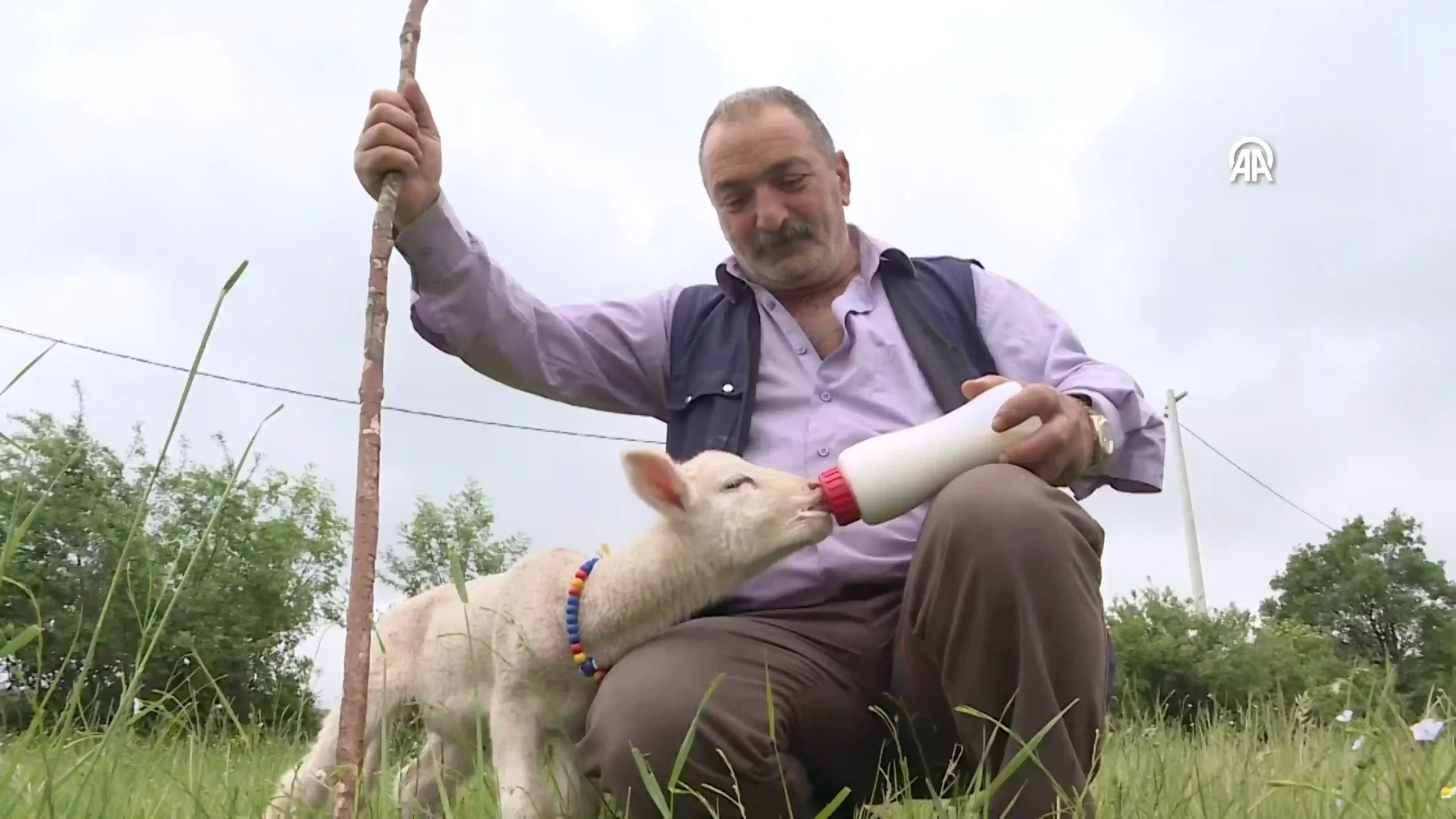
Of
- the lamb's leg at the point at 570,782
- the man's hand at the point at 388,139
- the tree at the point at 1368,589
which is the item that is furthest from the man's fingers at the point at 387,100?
the tree at the point at 1368,589

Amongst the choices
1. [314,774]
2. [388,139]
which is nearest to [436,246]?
[388,139]

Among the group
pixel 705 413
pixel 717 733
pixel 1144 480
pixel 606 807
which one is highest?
pixel 705 413

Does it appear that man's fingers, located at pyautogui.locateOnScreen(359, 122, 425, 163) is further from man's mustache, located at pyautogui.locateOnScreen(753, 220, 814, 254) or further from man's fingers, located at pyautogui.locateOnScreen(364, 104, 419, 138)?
man's mustache, located at pyautogui.locateOnScreen(753, 220, 814, 254)

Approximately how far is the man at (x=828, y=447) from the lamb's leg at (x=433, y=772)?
729 millimetres

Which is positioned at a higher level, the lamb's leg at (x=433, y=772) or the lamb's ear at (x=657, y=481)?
the lamb's ear at (x=657, y=481)

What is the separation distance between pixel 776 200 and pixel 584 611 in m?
1.29

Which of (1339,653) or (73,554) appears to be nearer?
(73,554)

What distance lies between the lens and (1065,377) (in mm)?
2969

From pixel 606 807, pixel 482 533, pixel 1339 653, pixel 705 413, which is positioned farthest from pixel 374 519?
pixel 1339 653

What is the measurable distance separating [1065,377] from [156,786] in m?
2.36

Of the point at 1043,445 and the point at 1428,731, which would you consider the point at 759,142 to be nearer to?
the point at 1043,445

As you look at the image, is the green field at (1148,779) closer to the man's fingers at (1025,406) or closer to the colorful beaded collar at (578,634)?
the colorful beaded collar at (578,634)

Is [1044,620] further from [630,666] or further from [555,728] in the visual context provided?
[555,728]

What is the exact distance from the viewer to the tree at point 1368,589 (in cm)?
2255
